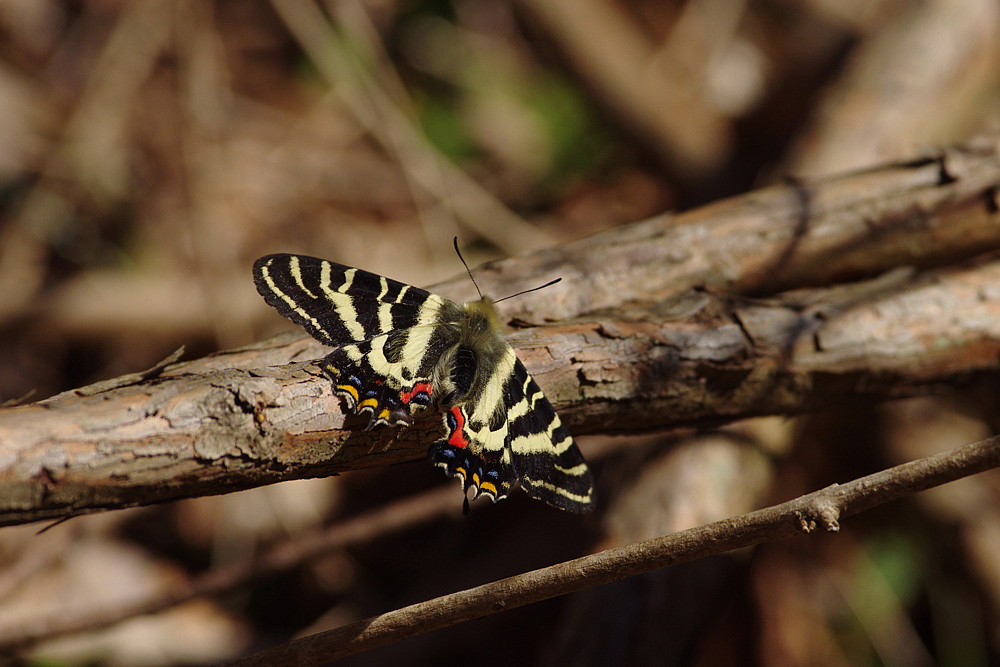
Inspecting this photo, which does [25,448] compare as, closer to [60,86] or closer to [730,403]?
[730,403]

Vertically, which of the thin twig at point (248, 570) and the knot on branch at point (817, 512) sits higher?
the knot on branch at point (817, 512)

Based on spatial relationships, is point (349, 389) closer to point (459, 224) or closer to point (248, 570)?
point (248, 570)

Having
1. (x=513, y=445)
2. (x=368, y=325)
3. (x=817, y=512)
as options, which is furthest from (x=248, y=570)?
(x=817, y=512)

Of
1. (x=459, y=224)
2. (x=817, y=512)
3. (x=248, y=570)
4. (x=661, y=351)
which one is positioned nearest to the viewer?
(x=817, y=512)

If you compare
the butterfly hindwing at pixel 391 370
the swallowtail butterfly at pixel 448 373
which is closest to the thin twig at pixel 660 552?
the swallowtail butterfly at pixel 448 373

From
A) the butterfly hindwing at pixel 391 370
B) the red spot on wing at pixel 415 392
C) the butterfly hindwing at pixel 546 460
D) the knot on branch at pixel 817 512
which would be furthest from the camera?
the butterfly hindwing at pixel 546 460

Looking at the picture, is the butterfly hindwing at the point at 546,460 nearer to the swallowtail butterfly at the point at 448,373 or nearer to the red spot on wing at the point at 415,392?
the swallowtail butterfly at the point at 448,373

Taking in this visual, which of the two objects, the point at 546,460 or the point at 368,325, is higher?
the point at 368,325
